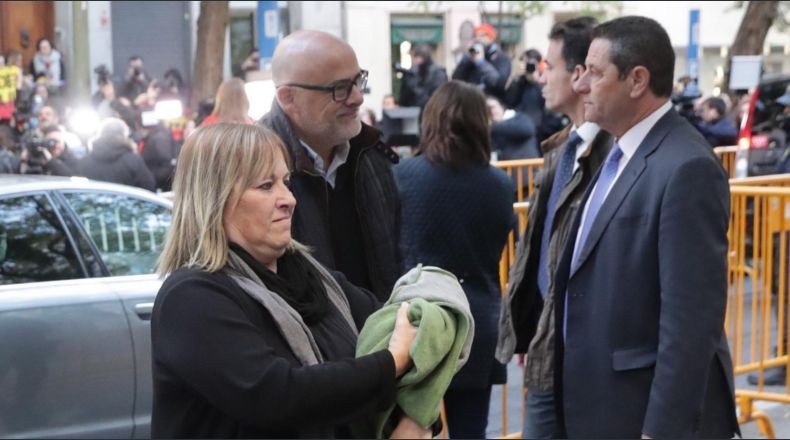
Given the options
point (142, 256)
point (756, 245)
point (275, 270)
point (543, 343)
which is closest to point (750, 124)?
point (756, 245)

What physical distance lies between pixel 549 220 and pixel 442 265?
935 millimetres

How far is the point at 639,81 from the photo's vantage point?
4078 millimetres

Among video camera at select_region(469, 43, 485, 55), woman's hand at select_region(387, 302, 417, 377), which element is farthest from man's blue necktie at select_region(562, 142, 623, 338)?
video camera at select_region(469, 43, 485, 55)

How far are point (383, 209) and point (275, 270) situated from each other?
1.40 m

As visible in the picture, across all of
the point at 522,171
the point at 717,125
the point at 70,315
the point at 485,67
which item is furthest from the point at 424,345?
the point at 717,125

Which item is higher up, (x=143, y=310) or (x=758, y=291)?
(x=143, y=310)

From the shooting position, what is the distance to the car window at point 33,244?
21.4 feet

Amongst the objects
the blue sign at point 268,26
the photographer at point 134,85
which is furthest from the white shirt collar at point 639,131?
the photographer at point 134,85

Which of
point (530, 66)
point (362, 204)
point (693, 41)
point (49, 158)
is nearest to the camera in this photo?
point (362, 204)

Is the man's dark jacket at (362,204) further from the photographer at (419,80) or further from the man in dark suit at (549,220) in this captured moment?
the photographer at (419,80)

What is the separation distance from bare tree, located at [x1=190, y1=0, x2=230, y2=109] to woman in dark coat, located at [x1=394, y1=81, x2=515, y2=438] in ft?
54.1

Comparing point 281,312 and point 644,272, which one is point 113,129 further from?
point 281,312

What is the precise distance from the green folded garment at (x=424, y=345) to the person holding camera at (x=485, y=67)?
39.8ft

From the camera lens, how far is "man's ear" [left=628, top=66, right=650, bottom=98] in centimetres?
407
